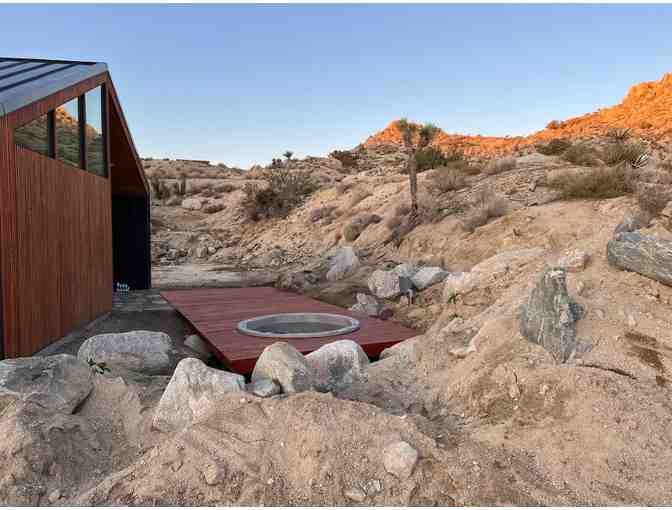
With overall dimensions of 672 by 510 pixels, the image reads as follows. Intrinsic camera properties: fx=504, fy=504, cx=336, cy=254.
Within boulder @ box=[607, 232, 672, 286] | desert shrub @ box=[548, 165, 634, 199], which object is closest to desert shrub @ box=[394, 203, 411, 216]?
desert shrub @ box=[548, 165, 634, 199]

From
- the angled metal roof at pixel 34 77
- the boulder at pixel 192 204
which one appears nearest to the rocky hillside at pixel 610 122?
the boulder at pixel 192 204

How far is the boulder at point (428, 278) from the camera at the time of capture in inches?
366

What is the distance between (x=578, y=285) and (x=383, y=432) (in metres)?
2.84

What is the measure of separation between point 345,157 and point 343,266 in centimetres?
3029

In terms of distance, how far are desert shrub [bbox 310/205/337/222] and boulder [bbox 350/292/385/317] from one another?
11999 mm

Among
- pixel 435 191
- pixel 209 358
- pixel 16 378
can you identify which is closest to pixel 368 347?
pixel 209 358

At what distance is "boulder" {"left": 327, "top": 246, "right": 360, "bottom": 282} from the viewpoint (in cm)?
1251

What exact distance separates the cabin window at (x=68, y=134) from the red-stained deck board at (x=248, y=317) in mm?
3247

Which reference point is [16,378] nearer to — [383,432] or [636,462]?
[383,432]

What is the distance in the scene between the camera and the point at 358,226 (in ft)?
55.5

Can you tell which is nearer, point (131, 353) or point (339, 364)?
point (339, 364)

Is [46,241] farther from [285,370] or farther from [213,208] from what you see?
[213,208]

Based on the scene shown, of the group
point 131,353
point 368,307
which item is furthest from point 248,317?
point 131,353

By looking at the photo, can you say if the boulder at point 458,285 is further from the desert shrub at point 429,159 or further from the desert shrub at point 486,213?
the desert shrub at point 429,159
